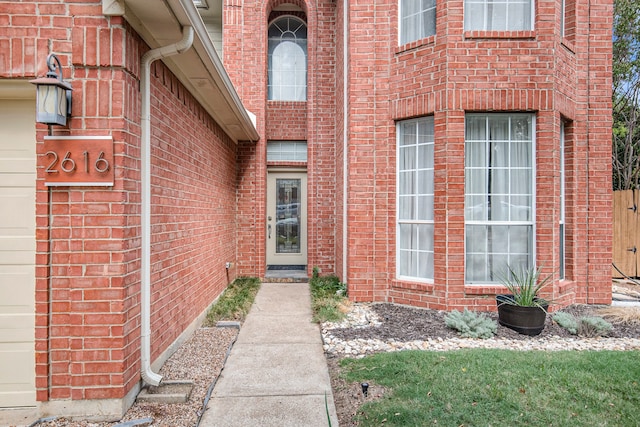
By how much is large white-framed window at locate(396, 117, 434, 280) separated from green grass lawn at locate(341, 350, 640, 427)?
2006mm

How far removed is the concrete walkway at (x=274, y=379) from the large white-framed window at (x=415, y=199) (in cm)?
184

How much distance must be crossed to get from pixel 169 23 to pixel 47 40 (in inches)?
33.3

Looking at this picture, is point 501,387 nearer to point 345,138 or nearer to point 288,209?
point 345,138

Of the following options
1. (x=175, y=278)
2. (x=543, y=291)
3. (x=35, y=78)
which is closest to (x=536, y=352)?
(x=543, y=291)

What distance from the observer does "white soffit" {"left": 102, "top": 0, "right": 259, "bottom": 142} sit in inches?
102

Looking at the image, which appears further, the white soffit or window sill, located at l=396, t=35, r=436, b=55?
window sill, located at l=396, t=35, r=436, b=55

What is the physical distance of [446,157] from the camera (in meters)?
5.18

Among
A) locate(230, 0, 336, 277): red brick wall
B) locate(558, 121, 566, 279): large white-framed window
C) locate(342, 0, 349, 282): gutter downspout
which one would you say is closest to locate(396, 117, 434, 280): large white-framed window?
locate(342, 0, 349, 282): gutter downspout

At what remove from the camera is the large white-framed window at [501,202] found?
207 inches

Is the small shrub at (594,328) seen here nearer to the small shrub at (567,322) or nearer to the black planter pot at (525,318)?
the small shrub at (567,322)

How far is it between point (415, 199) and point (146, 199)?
12.9 feet

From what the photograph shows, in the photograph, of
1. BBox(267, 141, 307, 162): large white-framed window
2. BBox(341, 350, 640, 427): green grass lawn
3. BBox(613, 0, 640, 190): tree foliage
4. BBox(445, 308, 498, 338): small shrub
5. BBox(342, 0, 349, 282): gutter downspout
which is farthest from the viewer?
BBox(613, 0, 640, 190): tree foliage

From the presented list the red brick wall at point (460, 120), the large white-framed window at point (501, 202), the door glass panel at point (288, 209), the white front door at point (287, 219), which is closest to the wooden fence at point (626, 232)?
the red brick wall at point (460, 120)

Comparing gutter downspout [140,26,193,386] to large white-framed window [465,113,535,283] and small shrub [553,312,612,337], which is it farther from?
small shrub [553,312,612,337]
